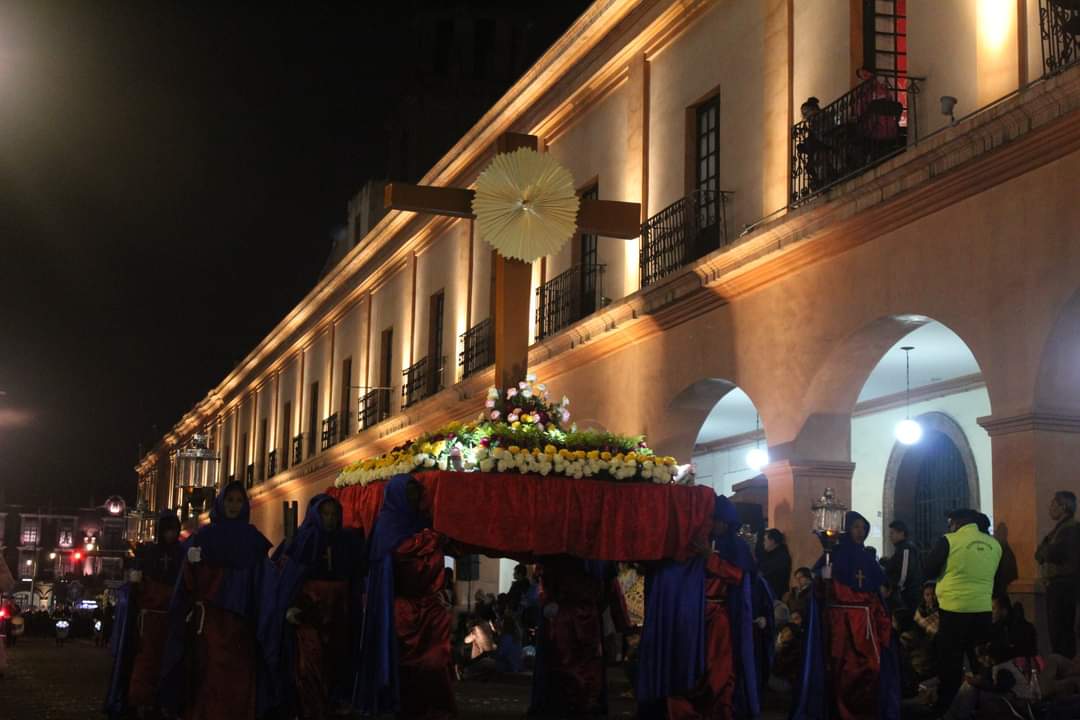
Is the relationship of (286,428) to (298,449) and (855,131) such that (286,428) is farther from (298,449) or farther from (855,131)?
(855,131)

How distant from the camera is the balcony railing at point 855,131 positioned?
47.1 feet

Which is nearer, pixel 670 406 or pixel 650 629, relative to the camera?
pixel 650 629

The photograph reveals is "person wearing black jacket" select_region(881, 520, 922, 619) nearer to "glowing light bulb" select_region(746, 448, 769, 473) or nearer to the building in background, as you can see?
"glowing light bulb" select_region(746, 448, 769, 473)

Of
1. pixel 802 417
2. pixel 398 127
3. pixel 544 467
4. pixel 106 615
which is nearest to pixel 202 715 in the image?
pixel 544 467

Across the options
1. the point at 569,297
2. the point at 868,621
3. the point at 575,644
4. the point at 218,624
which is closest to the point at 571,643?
the point at 575,644

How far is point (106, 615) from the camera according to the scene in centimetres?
2984

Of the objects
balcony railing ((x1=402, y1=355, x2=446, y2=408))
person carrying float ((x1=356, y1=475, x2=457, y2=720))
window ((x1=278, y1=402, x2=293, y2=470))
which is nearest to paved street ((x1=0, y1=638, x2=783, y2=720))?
person carrying float ((x1=356, y1=475, x2=457, y2=720))

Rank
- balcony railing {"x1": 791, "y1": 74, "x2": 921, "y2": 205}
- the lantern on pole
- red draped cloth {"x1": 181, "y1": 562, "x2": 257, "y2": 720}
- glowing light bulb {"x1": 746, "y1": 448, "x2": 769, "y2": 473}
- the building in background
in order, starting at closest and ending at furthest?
1. red draped cloth {"x1": 181, "y1": 562, "x2": 257, "y2": 720}
2. balcony railing {"x1": 791, "y1": 74, "x2": 921, "y2": 205}
3. glowing light bulb {"x1": 746, "y1": 448, "x2": 769, "y2": 473}
4. the lantern on pole
5. the building in background

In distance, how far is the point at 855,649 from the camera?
37.0 feet

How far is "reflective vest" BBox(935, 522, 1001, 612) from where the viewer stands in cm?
1161

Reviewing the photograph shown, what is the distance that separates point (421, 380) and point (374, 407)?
357 cm

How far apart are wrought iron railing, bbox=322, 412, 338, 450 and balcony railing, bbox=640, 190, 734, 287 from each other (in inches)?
746

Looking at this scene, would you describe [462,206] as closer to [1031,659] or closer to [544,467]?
[544,467]

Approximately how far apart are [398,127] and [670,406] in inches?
952
